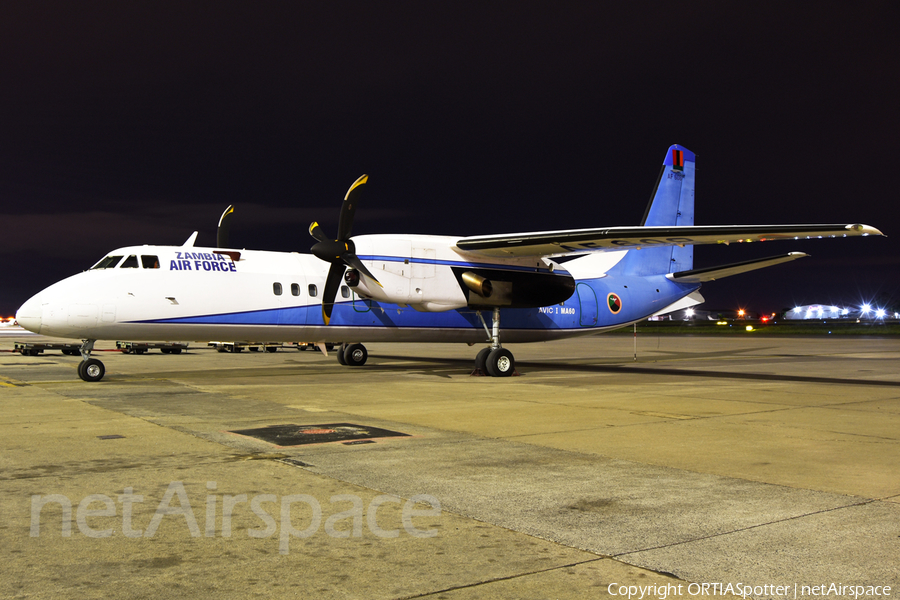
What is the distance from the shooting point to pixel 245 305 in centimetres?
1839

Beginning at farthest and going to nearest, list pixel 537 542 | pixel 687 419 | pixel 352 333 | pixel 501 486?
pixel 352 333 → pixel 687 419 → pixel 501 486 → pixel 537 542

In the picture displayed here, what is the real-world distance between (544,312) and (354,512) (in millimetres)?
18320

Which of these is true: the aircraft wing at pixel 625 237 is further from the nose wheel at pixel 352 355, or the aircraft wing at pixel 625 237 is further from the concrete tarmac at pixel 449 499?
the nose wheel at pixel 352 355

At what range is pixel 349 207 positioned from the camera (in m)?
18.7

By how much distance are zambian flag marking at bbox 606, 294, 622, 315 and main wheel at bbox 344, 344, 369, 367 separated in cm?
886

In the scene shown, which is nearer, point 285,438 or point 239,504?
point 239,504

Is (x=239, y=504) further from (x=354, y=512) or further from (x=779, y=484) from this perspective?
(x=779, y=484)

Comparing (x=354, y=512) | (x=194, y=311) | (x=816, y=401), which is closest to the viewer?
(x=354, y=512)

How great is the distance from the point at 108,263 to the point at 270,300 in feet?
13.1

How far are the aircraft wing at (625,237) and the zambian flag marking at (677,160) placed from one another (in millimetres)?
8144

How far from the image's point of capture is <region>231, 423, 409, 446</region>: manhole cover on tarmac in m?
9.06

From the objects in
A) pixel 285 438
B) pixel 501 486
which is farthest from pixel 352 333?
pixel 501 486

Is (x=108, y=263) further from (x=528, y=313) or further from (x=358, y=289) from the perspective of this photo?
(x=528, y=313)

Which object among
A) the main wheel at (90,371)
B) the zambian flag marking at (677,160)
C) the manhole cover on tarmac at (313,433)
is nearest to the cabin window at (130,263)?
the main wheel at (90,371)
